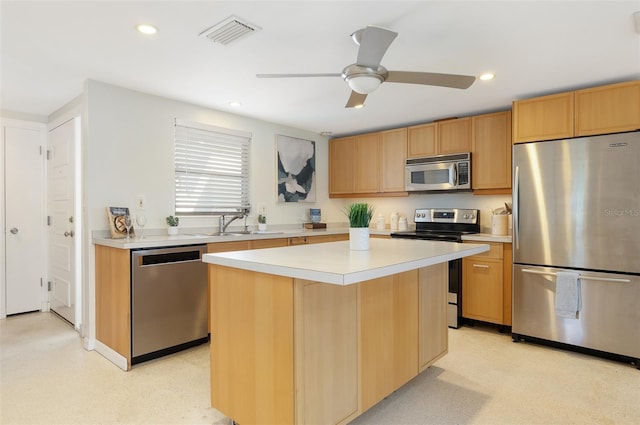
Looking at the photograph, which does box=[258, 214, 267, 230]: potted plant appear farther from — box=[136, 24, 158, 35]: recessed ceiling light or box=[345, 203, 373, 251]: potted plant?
box=[136, 24, 158, 35]: recessed ceiling light

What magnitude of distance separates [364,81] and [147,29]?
1.35 meters

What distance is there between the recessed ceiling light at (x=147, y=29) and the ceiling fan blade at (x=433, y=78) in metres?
1.44

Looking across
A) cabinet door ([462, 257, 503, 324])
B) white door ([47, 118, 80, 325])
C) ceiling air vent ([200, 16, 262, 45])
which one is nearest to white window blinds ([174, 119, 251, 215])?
white door ([47, 118, 80, 325])

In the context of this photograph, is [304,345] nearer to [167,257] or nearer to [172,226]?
[167,257]

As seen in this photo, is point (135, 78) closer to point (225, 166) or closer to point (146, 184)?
point (146, 184)

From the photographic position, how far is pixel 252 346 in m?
1.77

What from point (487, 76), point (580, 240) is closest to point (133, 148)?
point (487, 76)

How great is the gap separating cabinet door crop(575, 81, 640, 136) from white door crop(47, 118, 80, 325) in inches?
181

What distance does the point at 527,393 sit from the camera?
2.37 meters

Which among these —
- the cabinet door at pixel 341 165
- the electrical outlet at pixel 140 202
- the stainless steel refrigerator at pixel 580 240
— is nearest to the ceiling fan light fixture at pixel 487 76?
the stainless steel refrigerator at pixel 580 240

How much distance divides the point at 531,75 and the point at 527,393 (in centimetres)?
238

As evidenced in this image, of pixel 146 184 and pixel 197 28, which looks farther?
pixel 146 184

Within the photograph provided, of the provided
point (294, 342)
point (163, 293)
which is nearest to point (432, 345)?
point (294, 342)

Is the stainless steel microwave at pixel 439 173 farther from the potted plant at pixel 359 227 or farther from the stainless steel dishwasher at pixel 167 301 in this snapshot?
the stainless steel dishwasher at pixel 167 301
